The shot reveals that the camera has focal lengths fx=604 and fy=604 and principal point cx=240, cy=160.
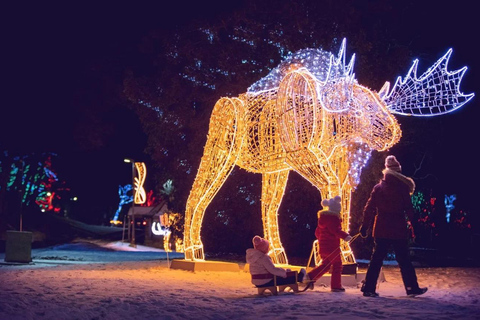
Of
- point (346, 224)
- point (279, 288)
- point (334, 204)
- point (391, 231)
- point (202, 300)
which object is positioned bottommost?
point (202, 300)

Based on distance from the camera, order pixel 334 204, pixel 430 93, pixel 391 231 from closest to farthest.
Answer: pixel 391 231 < pixel 334 204 < pixel 430 93

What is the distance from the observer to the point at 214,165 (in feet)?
39.9

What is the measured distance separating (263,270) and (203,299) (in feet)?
3.55

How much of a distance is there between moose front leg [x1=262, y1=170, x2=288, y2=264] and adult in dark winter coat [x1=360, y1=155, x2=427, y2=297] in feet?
12.8

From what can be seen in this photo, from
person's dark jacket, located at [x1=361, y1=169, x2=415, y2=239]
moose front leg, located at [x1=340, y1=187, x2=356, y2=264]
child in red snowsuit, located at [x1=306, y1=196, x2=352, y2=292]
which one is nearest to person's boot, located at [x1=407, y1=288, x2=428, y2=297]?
person's dark jacket, located at [x1=361, y1=169, x2=415, y2=239]

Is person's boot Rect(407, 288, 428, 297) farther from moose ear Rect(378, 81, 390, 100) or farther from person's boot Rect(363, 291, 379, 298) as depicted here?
moose ear Rect(378, 81, 390, 100)

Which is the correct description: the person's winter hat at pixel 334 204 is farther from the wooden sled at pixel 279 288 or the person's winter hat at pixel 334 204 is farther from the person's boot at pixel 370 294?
the person's boot at pixel 370 294

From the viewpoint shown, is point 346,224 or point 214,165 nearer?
point 346,224

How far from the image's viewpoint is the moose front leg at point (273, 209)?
11.8 meters

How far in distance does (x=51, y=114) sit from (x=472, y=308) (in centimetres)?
2197

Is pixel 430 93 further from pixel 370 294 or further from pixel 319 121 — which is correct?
pixel 370 294

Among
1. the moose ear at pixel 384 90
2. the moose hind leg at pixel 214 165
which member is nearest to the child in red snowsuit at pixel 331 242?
the moose ear at pixel 384 90

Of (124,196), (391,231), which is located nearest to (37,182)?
(124,196)

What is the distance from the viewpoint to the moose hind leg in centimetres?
1198
